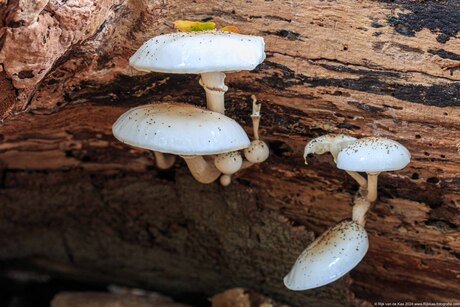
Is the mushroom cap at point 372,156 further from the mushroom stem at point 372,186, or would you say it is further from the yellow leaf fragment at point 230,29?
the yellow leaf fragment at point 230,29

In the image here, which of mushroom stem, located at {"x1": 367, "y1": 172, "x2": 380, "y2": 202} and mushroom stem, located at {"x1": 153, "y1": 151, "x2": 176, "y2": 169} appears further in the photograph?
mushroom stem, located at {"x1": 153, "y1": 151, "x2": 176, "y2": 169}

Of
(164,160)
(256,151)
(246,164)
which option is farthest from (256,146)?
(164,160)

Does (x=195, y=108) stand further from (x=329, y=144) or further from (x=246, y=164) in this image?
(x=329, y=144)

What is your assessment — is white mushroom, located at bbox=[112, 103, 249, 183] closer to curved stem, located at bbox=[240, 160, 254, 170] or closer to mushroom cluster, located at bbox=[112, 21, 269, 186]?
mushroom cluster, located at bbox=[112, 21, 269, 186]

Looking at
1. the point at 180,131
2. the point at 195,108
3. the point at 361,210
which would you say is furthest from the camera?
the point at 361,210

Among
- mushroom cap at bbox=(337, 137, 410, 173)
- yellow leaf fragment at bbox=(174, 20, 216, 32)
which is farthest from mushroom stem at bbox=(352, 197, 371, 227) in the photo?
yellow leaf fragment at bbox=(174, 20, 216, 32)

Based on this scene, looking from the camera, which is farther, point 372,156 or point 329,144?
point 329,144

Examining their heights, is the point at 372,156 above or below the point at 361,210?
above

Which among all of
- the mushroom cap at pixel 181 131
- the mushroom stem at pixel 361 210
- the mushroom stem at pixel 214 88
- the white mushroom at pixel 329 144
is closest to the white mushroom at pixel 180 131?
the mushroom cap at pixel 181 131
